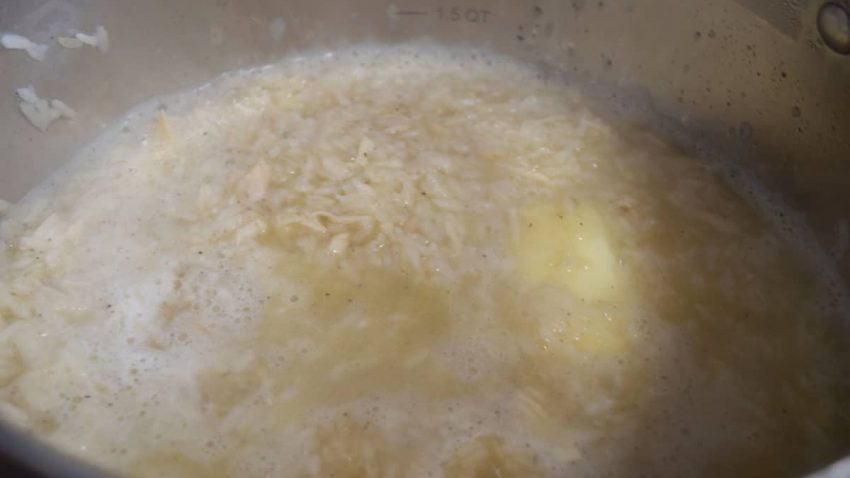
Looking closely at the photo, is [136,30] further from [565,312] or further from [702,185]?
[702,185]

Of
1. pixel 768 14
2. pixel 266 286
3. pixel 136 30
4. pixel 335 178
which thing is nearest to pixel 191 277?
pixel 266 286

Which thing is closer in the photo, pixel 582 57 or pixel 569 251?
pixel 569 251

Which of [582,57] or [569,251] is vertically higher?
[582,57]

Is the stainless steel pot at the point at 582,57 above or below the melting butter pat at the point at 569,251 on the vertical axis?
above

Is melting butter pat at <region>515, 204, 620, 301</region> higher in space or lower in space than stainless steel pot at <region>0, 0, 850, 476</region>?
lower

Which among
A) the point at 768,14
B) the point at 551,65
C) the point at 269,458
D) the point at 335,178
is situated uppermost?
the point at 768,14
